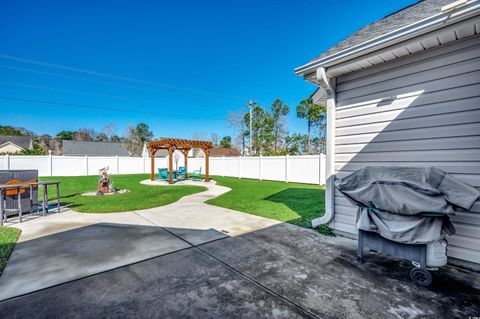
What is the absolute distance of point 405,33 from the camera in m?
2.71

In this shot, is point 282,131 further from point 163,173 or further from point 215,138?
point 215,138

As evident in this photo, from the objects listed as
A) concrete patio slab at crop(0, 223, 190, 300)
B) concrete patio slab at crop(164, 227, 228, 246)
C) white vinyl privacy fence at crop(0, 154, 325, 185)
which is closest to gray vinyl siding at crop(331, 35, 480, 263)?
concrete patio slab at crop(164, 227, 228, 246)

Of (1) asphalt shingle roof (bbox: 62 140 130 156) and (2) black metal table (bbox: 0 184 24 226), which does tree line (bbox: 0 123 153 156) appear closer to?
(1) asphalt shingle roof (bbox: 62 140 130 156)

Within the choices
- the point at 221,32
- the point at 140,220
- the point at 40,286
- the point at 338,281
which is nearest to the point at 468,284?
the point at 338,281

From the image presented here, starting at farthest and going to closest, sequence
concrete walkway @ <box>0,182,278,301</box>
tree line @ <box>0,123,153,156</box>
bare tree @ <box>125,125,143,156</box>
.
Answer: bare tree @ <box>125,125,143,156</box>
tree line @ <box>0,123,153,156</box>
concrete walkway @ <box>0,182,278,301</box>

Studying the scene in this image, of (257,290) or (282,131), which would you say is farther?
(282,131)

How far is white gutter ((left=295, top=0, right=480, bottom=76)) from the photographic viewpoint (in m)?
2.32

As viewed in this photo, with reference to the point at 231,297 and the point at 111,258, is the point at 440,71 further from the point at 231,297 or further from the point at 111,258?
the point at 111,258

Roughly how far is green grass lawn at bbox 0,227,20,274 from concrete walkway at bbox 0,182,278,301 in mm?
68

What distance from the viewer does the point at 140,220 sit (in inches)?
189

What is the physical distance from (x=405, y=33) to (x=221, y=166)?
16.0 m

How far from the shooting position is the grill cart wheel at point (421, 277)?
7.26 ft

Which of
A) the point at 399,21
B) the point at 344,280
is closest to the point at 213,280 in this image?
the point at 344,280

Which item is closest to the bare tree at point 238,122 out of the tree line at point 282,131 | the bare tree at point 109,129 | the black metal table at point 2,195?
the tree line at point 282,131
